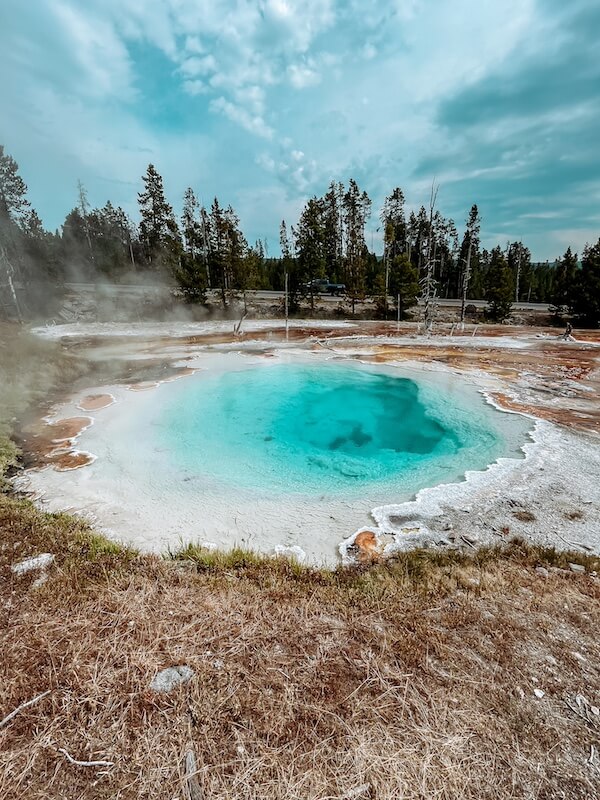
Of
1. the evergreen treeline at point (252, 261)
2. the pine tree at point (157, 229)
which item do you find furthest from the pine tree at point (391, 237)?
the pine tree at point (157, 229)

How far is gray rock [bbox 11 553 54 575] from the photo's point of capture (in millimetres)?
4117

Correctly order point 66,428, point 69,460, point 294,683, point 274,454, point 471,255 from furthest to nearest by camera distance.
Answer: point 471,255, point 66,428, point 274,454, point 69,460, point 294,683

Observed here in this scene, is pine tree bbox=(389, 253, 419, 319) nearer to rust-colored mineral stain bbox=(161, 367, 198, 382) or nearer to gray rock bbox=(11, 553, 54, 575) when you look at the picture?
rust-colored mineral stain bbox=(161, 367, 198, 382)

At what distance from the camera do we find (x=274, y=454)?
10.0m

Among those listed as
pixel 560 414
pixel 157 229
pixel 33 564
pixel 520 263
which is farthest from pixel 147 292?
pixel 520 263

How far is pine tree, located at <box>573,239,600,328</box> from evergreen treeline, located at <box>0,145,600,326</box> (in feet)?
0.29

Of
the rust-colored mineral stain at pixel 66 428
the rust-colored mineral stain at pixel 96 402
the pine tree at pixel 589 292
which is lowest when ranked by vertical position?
the rust-colored mineral stain at pixel 66 428

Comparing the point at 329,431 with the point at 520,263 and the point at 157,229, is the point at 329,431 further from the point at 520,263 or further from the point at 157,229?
the point at 520,263

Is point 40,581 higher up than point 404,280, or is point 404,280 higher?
point 404,280

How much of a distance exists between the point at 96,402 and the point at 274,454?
24.0ft

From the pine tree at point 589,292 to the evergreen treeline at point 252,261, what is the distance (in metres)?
0.09

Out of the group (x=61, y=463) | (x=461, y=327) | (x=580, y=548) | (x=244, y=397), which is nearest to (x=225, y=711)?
(x=580, y=548)

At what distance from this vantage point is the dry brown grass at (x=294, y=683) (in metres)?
2.30

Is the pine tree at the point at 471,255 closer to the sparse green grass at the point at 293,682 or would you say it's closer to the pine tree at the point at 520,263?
the pine tree at the point at 520,263
